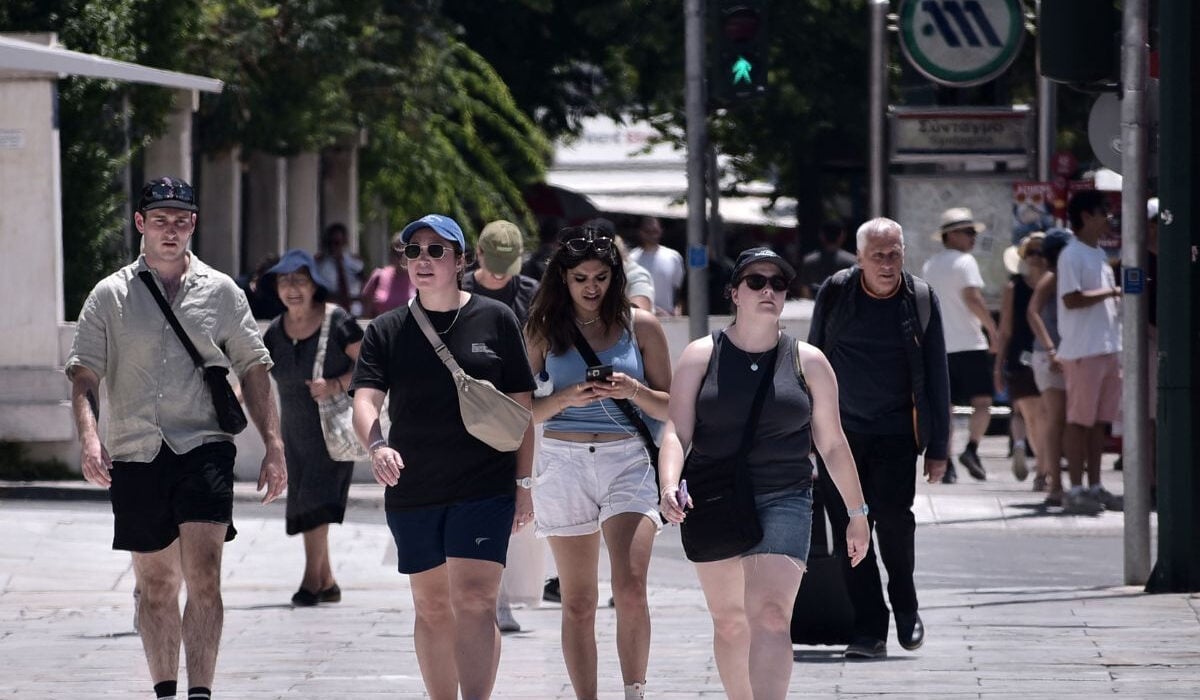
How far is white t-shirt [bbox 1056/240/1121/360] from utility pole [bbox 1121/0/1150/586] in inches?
122

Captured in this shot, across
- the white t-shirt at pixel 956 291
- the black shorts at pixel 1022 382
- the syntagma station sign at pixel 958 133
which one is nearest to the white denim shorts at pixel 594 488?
the white t-shirt at pixel 956 291

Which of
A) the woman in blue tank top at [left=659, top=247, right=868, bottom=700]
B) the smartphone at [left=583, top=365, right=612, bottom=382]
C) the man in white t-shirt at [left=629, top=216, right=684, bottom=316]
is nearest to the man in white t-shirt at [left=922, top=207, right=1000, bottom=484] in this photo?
the man in white t-shirt at [left=629, top=216, right=684, bottom=316]

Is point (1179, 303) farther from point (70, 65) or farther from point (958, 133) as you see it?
point (958, 133)

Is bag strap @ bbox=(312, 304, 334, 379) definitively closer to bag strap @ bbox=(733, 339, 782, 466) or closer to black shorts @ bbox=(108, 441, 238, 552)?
black shorts @ bbox=(108, 441, 238, 552)

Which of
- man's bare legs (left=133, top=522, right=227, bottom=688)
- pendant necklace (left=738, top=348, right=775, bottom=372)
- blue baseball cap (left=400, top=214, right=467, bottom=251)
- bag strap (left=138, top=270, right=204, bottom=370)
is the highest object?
blue baseball cap (left=400, top=214, right=467, bottom=251)

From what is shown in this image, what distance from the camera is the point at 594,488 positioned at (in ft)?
25.4

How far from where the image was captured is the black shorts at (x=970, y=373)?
16250mm

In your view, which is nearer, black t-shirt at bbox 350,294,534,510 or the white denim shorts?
black t-shirt at bbox 350,294,534,510

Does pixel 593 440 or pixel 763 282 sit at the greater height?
pixel 763 282

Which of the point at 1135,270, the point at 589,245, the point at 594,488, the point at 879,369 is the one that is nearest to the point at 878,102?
the point at 1135,270

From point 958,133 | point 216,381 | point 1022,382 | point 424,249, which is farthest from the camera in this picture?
point 958,133

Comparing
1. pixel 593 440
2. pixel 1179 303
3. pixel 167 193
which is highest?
pixel 167 193

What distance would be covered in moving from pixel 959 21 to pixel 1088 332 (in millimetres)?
4278

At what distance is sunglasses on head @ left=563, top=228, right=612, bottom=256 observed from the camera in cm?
780
